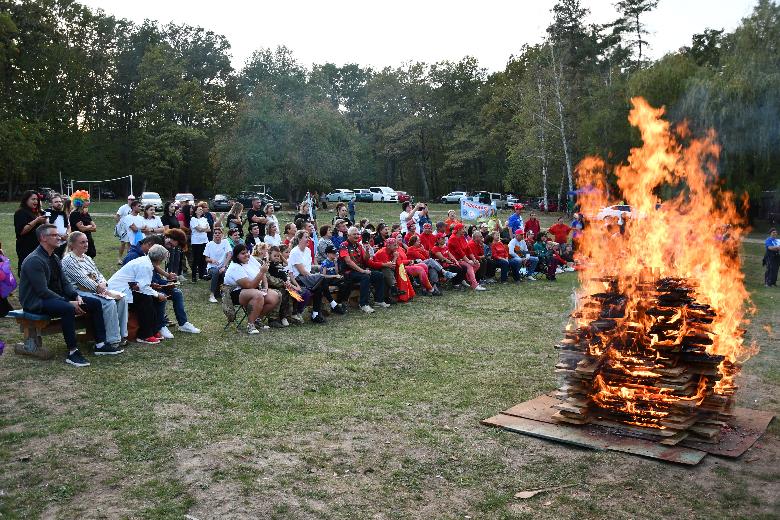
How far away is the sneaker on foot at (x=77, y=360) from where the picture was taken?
26.9 feet

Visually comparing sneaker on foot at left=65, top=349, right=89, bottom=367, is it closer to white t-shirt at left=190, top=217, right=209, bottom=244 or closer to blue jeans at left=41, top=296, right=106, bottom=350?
blue jeans at left=41, top=296, right=106, bottom=350

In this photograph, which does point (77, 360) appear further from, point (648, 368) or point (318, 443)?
point (648, 368)

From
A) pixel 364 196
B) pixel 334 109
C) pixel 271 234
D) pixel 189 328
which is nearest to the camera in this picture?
pixel 189 328

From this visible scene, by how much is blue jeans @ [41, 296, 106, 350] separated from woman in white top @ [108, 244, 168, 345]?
0.60m

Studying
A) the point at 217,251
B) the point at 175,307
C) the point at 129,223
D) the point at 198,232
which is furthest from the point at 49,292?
the point at 129,223

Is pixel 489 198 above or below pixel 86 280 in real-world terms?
above

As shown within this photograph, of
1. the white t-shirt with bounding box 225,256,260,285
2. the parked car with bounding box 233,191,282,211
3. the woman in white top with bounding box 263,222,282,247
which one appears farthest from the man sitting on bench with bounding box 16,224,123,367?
the parked car with bounding box 233,191,282,211

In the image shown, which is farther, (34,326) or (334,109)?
(334,109)

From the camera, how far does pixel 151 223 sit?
15.1 m

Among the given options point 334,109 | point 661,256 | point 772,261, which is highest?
point 334,109

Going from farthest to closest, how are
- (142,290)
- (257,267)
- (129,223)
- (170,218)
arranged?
(170,218) < (129,223) < (257,267) < (142,290)

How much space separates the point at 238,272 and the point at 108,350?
87.4 inches

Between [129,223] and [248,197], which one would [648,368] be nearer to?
[129,223]

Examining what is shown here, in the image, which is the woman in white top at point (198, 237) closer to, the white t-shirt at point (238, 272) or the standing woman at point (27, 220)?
the standing woman at point (27, 220)
